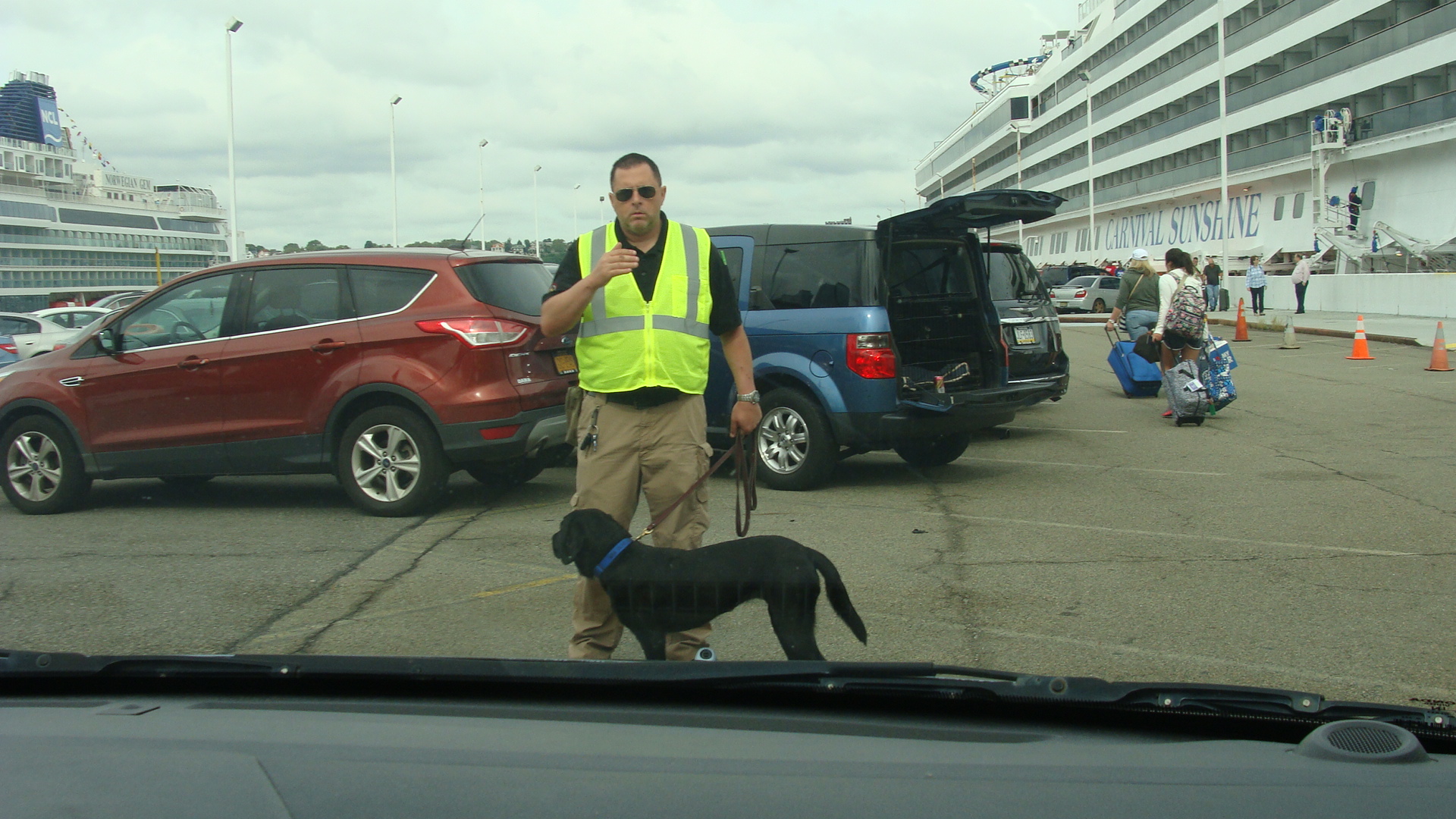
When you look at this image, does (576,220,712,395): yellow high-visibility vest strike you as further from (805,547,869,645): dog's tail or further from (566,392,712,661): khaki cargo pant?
(805,547,869,645): dog's tail

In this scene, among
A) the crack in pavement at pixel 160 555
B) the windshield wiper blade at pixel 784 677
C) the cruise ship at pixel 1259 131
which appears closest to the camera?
the windshield wiper blade at pixel 784 677

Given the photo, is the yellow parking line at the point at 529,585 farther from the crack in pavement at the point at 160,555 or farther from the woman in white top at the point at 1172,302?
the woman in white top at the point at 1172,302

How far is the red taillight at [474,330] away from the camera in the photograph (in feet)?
24.2

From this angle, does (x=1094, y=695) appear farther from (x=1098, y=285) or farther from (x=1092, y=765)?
(x=1098, y=285)

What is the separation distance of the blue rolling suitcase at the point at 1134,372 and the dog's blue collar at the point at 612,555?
457 inches

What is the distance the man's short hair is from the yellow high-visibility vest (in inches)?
7.4

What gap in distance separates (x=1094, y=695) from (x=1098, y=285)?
139ft

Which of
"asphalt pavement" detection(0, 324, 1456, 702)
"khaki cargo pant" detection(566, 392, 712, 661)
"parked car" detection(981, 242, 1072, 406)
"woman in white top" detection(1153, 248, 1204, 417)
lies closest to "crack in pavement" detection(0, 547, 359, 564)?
"asphalt pavement" detection(0, 324, 1456, 702)

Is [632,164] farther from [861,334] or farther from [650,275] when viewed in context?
[861,334]

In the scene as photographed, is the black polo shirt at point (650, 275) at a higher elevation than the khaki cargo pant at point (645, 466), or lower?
higher

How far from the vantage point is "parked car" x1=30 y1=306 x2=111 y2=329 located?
83.7 ft

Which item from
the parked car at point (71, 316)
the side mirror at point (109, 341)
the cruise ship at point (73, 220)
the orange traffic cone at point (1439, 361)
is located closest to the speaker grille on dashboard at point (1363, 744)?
the side mirror at point (109, 341)

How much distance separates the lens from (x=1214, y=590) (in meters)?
5.50

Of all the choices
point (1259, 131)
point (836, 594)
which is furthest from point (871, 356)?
point (1259, 131)
